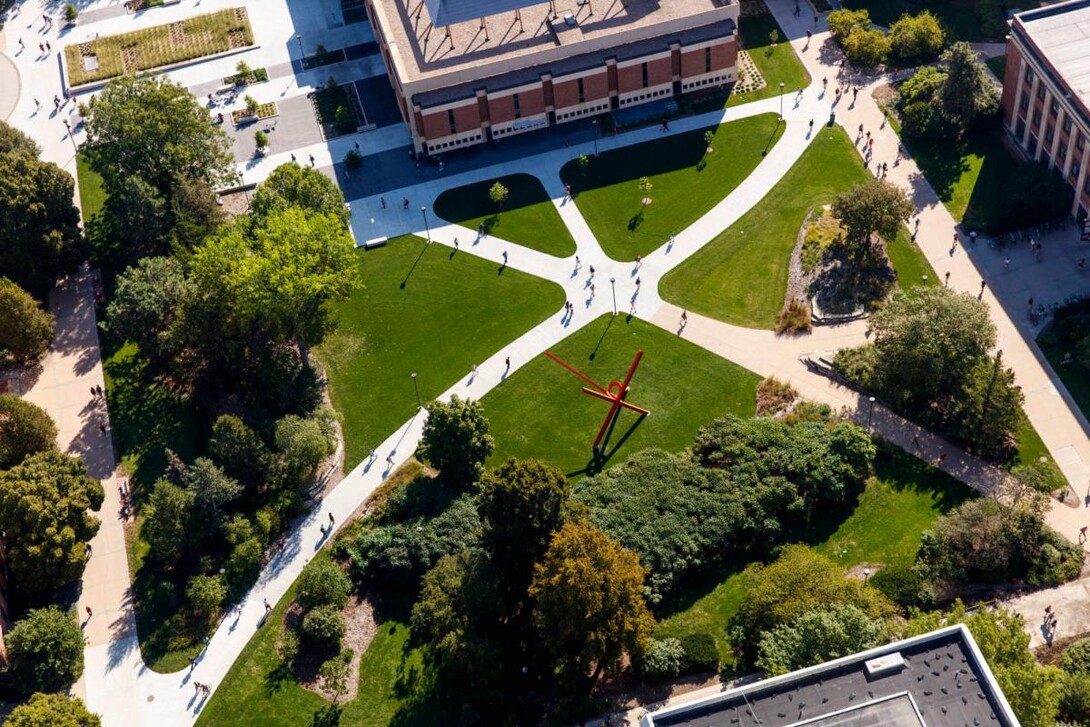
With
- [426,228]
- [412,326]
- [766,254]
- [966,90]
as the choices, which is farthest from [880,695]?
[966,90]

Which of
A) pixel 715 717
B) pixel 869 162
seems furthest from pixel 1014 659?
pixel 869 162

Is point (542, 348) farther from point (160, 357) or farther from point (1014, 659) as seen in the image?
point (1014, 659)

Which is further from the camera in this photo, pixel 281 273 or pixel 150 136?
pixel 150 136

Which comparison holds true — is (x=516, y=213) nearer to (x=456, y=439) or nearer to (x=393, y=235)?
Result: (x=393, y=235)

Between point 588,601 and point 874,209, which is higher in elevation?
point 874,209

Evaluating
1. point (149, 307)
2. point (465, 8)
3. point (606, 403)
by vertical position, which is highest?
point (465, 8)

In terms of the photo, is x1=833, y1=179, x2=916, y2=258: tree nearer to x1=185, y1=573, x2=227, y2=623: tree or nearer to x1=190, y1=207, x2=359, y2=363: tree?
x1=190, y1=207, x2=359, y2=363: tree

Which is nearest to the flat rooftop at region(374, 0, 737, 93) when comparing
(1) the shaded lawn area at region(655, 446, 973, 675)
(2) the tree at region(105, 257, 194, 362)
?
(2) the tree at region(105, 257, 194, 362)
